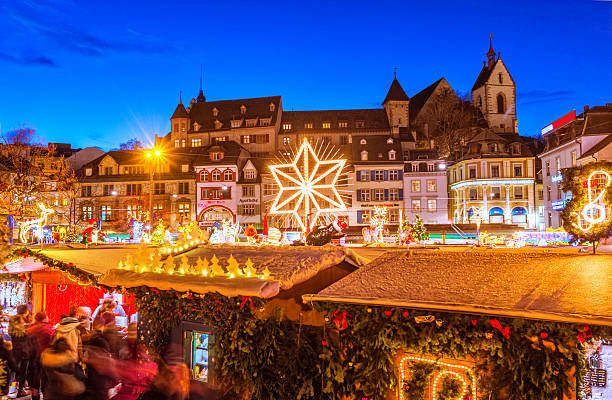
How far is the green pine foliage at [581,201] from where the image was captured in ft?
21.3

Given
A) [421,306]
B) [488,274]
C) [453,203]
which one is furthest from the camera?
[453,203]

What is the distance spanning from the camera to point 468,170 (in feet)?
180

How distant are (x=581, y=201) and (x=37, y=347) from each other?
1004 centimetres

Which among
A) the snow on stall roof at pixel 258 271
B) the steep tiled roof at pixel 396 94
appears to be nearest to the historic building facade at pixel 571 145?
the steep tiled roof at pixel 396 94

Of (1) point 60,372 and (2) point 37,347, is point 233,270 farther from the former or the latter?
(2) point 37,347

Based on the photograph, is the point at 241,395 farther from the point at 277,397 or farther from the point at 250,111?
the point at 250,111

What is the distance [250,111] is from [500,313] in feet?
224

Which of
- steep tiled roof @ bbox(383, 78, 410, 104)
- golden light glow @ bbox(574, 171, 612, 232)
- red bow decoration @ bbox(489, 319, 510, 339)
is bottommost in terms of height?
red bow decoration @ bbox(489, 319, 510, 339)

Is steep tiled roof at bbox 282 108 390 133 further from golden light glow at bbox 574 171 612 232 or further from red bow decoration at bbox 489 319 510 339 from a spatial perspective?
red bow decoration at bbox 489 319 510 339

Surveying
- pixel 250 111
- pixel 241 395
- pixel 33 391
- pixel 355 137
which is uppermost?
pixel 250 111

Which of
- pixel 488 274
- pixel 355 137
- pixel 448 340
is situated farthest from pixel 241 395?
pixel 355 137

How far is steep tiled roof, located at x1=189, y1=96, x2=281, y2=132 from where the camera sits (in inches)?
2751

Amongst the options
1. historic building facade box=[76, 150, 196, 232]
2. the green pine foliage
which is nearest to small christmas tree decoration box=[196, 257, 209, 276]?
the green pine foliage

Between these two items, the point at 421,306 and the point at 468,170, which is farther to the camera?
the point at 468,170
